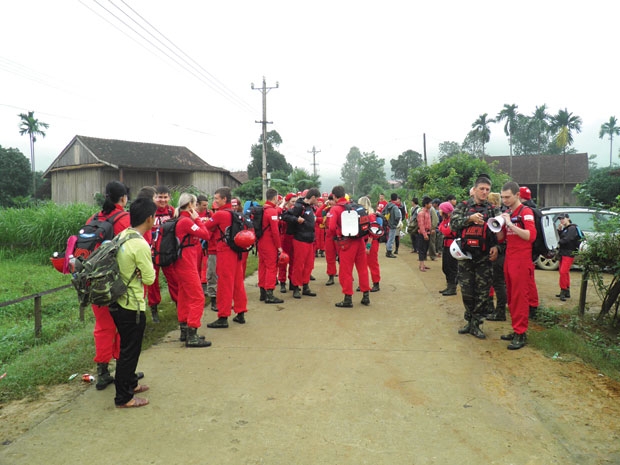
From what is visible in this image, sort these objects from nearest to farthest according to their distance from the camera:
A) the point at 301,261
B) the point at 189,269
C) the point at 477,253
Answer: the point at 189,269 → the point at 477,253 → the point at 301,261

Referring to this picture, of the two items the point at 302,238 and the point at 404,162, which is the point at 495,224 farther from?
the point at 404,162

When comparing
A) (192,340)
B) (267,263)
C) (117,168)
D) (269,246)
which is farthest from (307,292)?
(117,168)

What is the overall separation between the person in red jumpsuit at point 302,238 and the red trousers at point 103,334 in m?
4.09

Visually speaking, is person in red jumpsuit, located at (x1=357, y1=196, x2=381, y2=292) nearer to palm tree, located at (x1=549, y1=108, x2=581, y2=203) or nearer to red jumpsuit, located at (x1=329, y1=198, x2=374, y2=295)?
red jumpsuit, located at (x1=329, y1=198, x2=374, y2=295)

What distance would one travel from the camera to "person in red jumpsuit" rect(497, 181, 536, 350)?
4.93 m

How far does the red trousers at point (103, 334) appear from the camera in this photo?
153 inches

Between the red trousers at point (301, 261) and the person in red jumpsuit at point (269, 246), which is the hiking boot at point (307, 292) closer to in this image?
the red trousers at point (301, 261)

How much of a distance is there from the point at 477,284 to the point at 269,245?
134 inches

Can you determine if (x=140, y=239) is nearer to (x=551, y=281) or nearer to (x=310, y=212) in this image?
(x=310, y=212)

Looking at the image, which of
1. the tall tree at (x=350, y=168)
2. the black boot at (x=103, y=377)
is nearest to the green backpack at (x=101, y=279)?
the black boot at (x=103, y=377)

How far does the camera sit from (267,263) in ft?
23.8

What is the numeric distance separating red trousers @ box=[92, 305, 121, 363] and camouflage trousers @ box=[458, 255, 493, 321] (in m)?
4.10

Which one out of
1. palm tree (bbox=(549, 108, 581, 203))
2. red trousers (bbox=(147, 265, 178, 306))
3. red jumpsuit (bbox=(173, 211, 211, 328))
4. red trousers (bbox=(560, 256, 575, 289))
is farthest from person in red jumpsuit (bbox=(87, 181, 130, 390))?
palm tree (bbox=(549, 108, 581, 203))

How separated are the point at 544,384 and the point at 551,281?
19.6 ft
